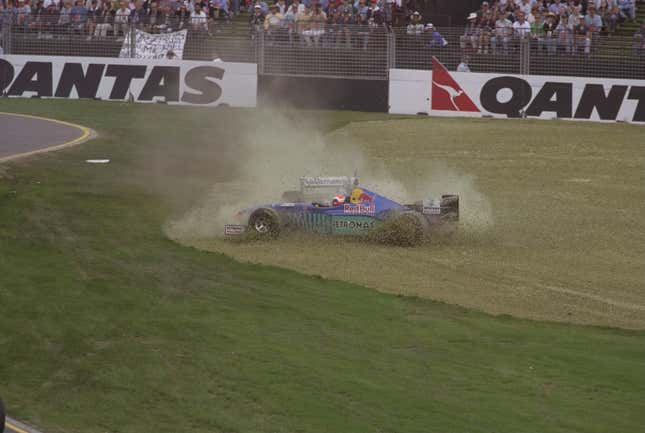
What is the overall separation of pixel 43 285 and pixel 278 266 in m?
3.76

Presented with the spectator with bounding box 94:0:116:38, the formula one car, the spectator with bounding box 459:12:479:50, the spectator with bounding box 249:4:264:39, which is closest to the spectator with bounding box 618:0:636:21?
the spectator with bounding box 459:12:479:50

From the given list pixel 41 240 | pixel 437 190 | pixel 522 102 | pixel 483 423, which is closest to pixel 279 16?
pixel 522 102

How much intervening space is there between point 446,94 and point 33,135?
13.9 meters

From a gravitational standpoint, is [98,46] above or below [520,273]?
above

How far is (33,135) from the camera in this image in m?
Result: 29.6

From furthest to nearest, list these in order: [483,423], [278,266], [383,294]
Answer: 1. [278,266]
2. [383,294]
3. [483,423]

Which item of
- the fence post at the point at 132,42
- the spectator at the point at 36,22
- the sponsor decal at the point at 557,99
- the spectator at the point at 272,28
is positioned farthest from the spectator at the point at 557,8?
the spectator at the point at 36,22

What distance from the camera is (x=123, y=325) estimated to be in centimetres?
1329

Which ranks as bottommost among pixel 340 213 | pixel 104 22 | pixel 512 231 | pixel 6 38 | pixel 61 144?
pixel 512 231

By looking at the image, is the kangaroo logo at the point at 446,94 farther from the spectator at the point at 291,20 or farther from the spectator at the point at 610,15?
the spectator at the point at 610,15

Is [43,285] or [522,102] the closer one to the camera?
[43,285]

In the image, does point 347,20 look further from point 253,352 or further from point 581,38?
point 253,352

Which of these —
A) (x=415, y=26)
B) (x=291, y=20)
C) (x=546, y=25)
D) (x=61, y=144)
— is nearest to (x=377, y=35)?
(x=415, y=26)

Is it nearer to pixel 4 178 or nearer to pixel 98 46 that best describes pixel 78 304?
pixel 4 178
